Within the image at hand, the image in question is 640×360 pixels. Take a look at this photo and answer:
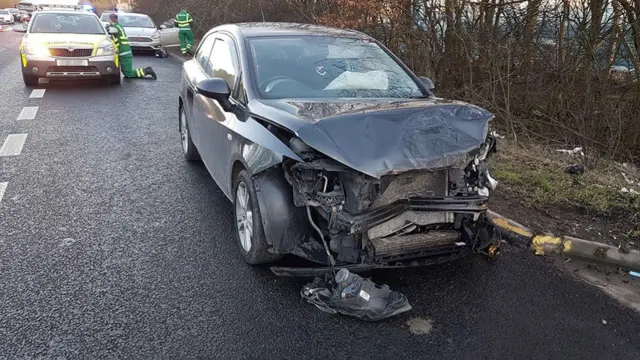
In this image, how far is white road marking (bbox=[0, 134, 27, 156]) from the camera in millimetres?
6461

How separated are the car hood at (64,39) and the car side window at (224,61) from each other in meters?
7.01

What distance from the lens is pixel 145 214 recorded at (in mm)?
4742

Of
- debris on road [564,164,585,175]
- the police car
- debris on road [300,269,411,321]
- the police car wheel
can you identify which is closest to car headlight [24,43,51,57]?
the police car

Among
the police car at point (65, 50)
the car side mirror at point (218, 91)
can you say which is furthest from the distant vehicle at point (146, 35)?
the car side mirror at point (218, 91)

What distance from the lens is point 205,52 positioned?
5.76 m

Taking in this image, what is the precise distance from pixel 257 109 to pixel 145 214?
67.2 inches

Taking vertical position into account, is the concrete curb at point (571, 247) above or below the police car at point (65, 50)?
below

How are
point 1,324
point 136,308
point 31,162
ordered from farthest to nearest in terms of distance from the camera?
point 31,162
point 136,308
point 1,324

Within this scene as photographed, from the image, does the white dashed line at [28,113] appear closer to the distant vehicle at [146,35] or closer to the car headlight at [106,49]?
the car headlight at [106,49]

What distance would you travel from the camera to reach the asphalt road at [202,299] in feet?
9.66

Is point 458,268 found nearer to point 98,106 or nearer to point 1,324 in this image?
point 1,324

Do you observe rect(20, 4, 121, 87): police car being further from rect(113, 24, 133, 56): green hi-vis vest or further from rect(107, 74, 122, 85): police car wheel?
rect(113, 24, 133, 56): green hi-vis vest

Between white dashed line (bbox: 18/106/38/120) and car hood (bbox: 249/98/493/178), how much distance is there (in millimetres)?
6285

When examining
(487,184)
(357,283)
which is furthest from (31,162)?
(487,184)
